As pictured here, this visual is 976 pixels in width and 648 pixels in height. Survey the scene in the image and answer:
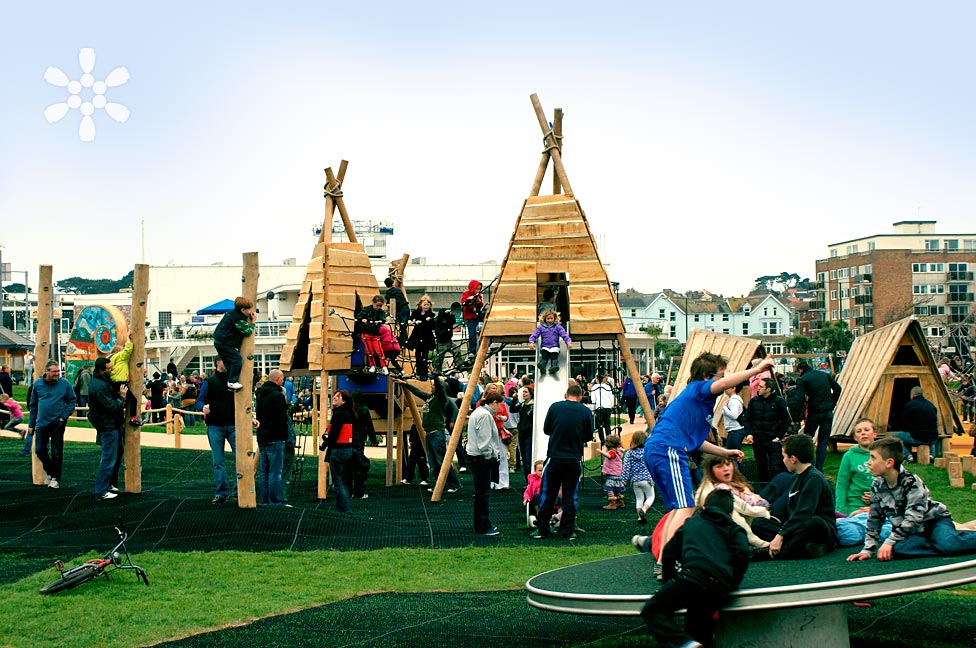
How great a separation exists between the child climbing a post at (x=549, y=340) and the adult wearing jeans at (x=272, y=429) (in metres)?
3.72

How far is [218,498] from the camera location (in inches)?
560

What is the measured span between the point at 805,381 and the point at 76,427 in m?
19.6

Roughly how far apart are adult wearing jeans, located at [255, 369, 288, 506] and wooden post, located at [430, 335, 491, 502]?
2449 millimetres

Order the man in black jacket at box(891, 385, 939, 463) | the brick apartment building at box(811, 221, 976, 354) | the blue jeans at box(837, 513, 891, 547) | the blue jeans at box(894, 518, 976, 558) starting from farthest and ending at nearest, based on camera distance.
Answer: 1. the brick apartment building at box(811, 221, 976, 354)
2. the man in black jacket at box(891, 385, 939, 463)
3. the blue jeans at box(837, 513, 891, 547)
4. the blue jeans at box(894, 518, 976, 558)

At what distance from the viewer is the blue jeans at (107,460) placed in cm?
1457

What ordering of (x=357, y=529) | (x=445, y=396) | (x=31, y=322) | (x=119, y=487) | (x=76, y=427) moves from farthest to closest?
(x=31, y=322), (x=76, y=427), (x=445, y=396), (x=119, y=487), (x=357, y=529)

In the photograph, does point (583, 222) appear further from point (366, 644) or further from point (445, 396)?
point (366, 644)

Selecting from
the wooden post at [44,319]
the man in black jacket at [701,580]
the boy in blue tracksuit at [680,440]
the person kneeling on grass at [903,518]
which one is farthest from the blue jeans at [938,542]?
the wooden post at [44,319]

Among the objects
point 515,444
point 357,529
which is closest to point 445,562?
point 357,529

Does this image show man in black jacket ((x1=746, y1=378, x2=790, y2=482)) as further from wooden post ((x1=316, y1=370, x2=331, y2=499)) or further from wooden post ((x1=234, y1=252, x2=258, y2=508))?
wooden post ((x1=234, y1=252, x2=258, y2=508))

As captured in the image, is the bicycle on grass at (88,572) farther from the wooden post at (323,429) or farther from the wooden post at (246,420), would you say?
the wooden post at (323,429)

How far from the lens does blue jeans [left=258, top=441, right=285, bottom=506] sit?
14.5 m

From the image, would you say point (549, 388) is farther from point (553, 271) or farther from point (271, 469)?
point (271, 469)

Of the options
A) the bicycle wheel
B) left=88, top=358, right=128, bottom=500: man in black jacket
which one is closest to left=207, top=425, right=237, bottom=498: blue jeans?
left=88, top=358, right=128, bottom=500: man in black jacket
